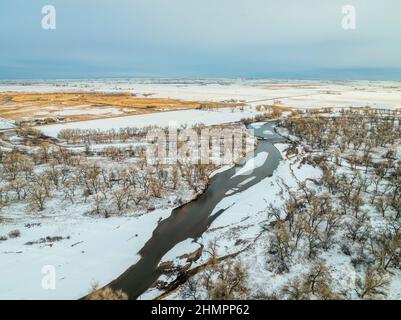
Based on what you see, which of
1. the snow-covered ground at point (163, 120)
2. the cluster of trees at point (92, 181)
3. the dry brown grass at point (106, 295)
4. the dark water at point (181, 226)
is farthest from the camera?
the snow-covered ground at point (163, 120)

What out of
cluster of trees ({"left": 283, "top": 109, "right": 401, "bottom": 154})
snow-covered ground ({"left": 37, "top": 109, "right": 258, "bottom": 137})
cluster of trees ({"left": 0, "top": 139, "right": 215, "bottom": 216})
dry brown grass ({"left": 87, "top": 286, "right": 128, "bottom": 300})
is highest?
snow-covered ground ({"left": 37, "top": 109, "right": 258, "bottom": 137})

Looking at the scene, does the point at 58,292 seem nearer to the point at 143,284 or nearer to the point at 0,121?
the point at 143,284

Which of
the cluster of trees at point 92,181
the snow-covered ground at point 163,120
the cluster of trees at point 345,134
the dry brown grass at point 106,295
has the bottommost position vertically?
the dry brown grass at point 106,295

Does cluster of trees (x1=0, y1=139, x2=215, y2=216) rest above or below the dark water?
above

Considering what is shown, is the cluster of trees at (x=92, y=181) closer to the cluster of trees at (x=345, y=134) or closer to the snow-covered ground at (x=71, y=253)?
the snow-covered ground at (x=71, y=253)

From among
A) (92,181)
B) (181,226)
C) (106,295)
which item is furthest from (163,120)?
(106,295)

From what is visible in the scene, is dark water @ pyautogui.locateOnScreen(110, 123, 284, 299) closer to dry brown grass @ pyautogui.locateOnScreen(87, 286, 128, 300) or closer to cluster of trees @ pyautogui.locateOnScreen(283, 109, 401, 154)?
dry brown grass @ pyautogui.locateOnScreen(87, 286, 128, 300)

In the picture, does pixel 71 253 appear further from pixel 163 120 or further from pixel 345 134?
pixel 163 120

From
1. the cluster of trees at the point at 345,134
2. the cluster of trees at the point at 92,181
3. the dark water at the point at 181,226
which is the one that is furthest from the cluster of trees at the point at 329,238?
the cluster of trees at the point at 92,181

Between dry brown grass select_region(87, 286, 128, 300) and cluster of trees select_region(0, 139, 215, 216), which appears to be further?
cluster of trees select_region(0, 139, 215, 216)

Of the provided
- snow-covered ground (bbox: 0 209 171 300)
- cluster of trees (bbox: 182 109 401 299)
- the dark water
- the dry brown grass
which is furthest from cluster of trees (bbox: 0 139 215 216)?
cluster of trees (bbox: 182 109 401 299)
